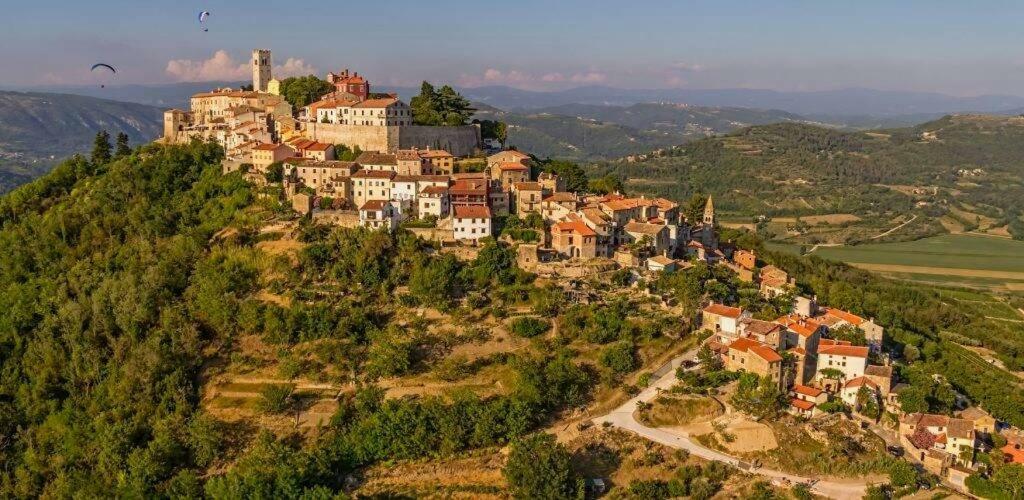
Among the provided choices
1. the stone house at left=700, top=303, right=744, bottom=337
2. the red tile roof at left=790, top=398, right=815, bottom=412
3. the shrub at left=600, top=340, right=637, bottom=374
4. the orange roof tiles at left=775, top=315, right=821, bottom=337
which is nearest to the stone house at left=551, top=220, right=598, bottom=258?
the stone house at left=700, top=303, right=744, bottom=337

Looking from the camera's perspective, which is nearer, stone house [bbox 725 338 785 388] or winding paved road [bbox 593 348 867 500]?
winding paved road [bbox 593 348 867 500]

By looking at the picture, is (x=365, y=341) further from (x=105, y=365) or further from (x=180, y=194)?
(x=180, y=194)

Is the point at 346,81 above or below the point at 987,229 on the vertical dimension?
above

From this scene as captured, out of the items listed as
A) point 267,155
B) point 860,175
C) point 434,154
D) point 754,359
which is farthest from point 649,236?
point 860,175

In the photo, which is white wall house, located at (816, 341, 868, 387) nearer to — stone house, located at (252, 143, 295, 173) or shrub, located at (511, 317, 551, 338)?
shrub, located at (511, 317, 551, 338)

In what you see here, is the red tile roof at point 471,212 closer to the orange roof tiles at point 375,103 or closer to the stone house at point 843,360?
the orange roof tiles at point 375,103

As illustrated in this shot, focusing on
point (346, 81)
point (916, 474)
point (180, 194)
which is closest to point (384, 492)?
point (916, 474)
